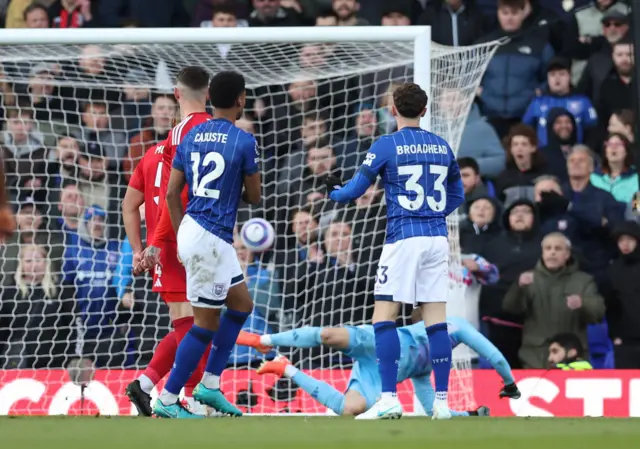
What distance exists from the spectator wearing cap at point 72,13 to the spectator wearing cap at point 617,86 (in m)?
4.68

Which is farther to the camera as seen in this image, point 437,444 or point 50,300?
point 50,300

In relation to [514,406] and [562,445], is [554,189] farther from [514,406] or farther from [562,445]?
[562,445]

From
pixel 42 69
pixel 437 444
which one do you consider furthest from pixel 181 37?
pixel 437 444

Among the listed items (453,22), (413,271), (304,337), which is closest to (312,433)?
(413,271)

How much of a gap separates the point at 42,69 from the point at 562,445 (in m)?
6.34

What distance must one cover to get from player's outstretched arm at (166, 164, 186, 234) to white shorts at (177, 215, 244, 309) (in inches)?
5.0

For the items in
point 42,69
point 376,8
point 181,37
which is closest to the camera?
point 181,37

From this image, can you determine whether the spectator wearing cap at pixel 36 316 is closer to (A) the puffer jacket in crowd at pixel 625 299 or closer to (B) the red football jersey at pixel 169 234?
(B) the red football jersey at pixel 169 234

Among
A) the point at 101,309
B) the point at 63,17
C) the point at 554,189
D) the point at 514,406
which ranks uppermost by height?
the point at 63,17

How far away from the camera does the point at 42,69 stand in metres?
9.98

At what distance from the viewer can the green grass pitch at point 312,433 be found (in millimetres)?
4883

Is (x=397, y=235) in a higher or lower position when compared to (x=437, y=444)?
higher

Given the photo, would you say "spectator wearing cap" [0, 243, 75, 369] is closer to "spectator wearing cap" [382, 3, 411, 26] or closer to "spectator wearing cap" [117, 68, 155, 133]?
"spectator wearing cap" [117, 68, 155, 133]

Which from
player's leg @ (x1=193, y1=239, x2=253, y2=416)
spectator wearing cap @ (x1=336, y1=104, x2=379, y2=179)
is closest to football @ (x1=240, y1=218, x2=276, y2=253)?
spectator wearing cap @ (x1=336, y1=104, x2=379, y2=179)
